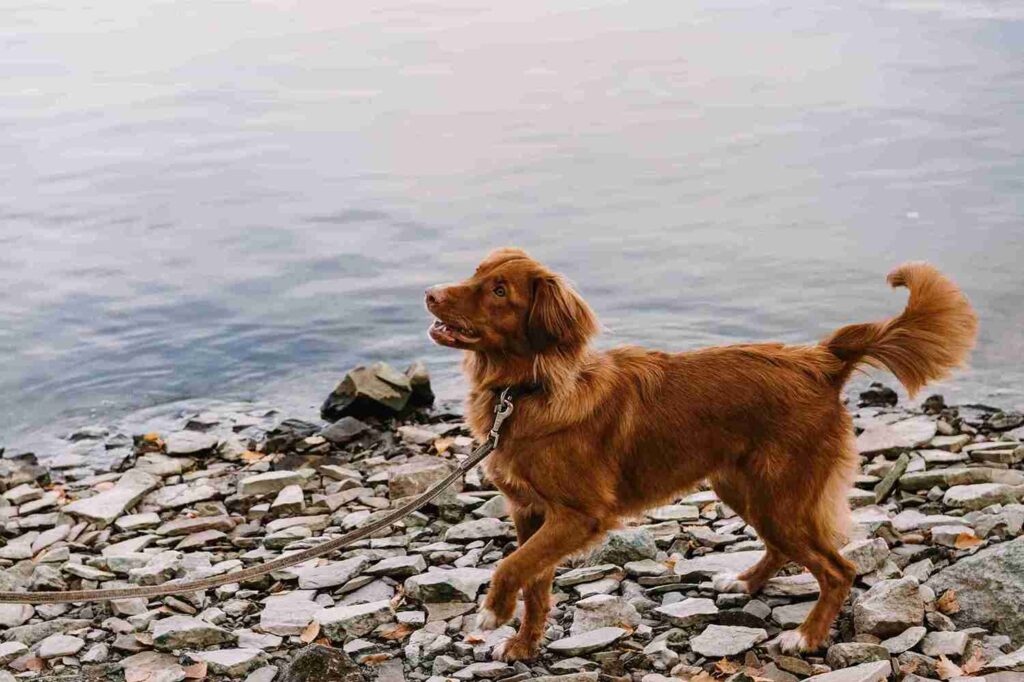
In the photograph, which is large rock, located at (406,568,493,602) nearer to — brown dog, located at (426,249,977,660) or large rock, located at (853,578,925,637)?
brown dog, located at (426,249,977,660)

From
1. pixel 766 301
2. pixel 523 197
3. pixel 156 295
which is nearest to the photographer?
pixel 766 301

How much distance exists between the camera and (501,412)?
5332 mm

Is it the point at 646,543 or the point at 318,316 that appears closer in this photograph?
the point at 646,543

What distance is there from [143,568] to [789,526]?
137 inches

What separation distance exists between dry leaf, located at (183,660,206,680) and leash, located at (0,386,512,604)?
1.50 feet

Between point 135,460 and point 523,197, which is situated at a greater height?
point 523,197

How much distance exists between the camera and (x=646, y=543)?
21.0 ft

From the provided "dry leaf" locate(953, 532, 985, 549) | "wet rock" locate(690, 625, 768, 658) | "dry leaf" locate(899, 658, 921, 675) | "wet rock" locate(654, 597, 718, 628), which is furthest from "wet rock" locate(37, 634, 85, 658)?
"dry leaf" locate(953, 532, 985, 549)

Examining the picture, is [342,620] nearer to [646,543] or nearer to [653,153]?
[646,543]

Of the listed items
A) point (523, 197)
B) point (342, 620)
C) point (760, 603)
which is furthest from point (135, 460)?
point (523, 197)

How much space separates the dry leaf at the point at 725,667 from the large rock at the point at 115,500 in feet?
14.1

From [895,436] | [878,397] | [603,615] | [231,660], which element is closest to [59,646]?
Answer: [231,660]

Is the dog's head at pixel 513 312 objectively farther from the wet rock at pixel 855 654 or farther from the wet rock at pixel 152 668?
the wet rock at pixel 152 668

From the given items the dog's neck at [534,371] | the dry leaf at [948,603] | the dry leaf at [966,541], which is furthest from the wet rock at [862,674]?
the dog's neck at [534,371]
